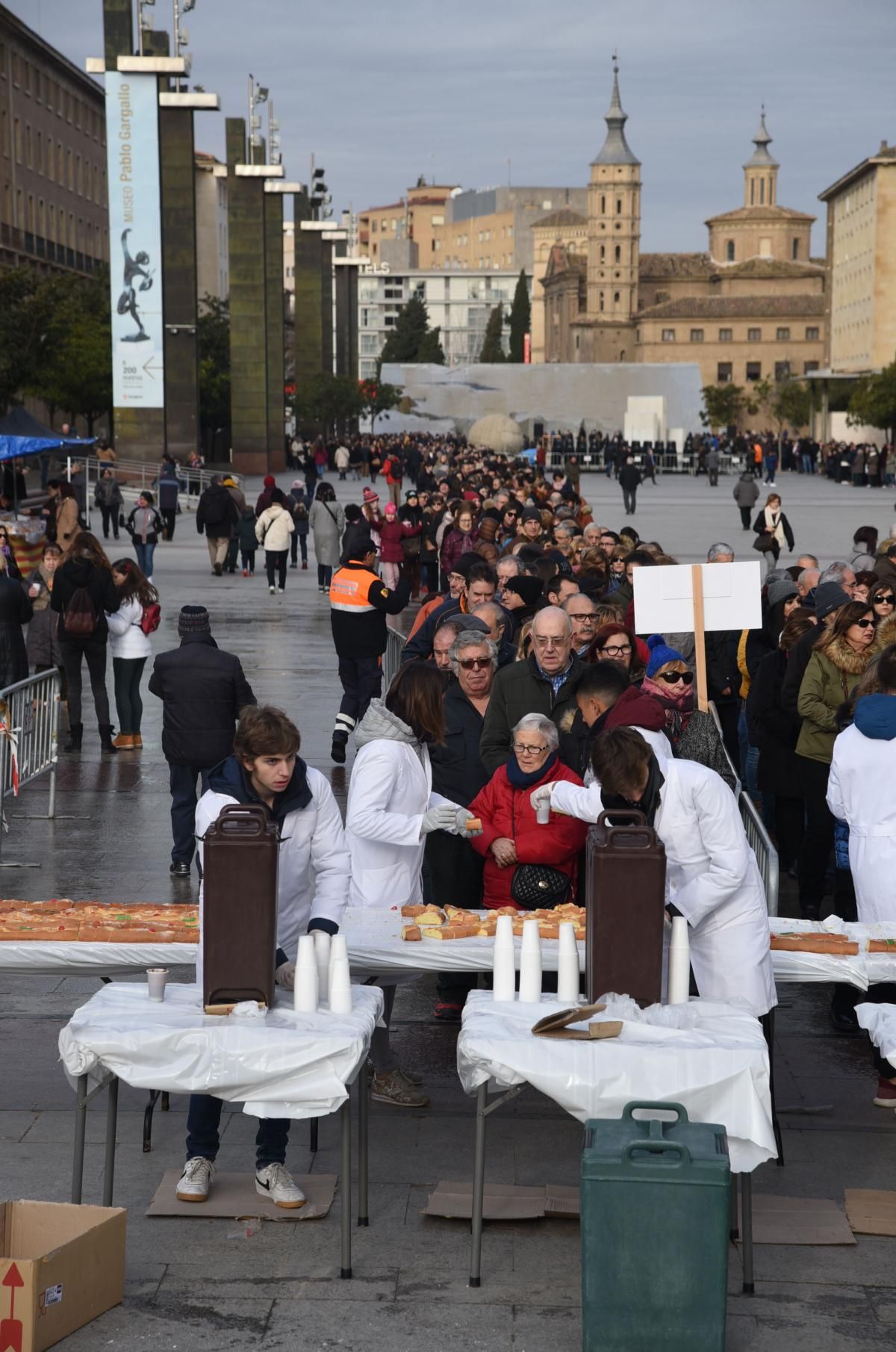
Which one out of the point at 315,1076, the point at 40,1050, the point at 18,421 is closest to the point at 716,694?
the point at 40,1050

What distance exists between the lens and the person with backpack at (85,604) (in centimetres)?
1343

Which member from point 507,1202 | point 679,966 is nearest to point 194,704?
point 507,1202

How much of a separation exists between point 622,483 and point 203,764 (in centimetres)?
3381

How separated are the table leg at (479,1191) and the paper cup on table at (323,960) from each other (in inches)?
25.0

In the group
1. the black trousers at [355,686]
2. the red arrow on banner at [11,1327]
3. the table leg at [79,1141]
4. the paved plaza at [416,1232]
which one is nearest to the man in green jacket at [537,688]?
the paved plaza at [416,1232]

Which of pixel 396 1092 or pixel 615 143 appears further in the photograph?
pixel 615 143

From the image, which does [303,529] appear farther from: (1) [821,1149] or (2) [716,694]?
(1) [821,1149]

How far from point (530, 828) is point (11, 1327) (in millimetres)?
2855

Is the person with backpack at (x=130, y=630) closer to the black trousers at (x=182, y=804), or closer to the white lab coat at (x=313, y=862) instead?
the black trousers at (x=182, y=804)

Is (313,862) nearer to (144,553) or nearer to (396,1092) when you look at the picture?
(396,1092)

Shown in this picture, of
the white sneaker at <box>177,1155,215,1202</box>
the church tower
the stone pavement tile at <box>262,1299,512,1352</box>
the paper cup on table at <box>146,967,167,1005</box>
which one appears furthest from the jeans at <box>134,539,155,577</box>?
the church tower

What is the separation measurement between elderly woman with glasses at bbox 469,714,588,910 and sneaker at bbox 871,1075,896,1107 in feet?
4.27

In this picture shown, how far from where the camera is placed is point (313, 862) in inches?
232

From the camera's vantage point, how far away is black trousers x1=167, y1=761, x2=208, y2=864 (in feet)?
33.3
